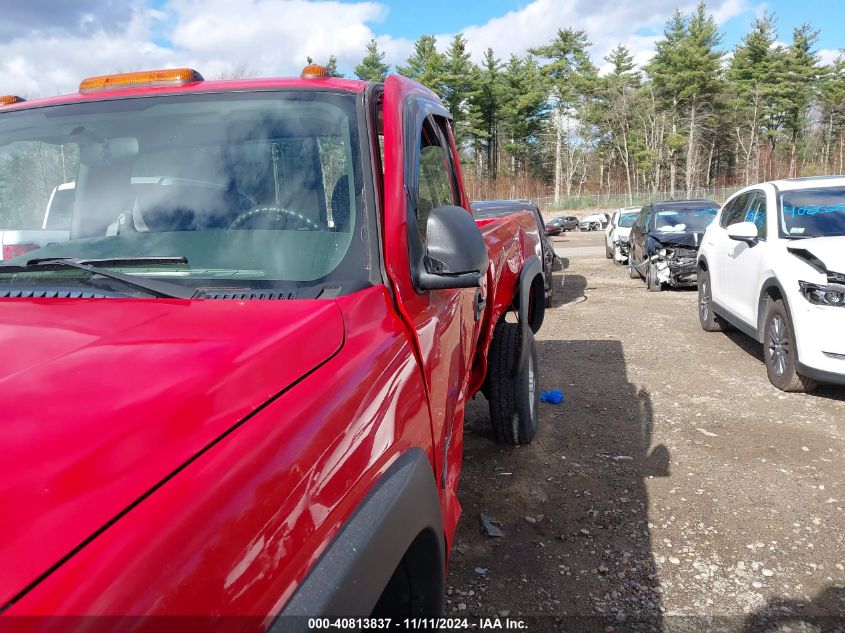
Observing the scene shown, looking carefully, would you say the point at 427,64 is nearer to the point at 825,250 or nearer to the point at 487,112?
the point at 487,112

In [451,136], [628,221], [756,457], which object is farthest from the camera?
[628,221]

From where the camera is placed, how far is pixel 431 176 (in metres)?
2.60

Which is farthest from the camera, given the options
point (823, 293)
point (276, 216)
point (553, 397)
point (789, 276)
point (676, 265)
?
point (676, 265)

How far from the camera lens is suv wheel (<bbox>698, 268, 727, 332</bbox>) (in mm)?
7621

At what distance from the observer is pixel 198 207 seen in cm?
192

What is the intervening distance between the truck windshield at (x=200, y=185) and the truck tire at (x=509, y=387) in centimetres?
249

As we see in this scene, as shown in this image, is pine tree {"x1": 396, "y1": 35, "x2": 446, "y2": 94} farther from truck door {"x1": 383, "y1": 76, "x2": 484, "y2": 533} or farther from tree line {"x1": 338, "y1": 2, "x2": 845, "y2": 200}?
truck door {"x1": 383, "y1": 76, "x2": 484, "y2": 533}

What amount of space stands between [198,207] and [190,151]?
22cm

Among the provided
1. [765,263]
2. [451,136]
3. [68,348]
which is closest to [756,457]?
[765,263]

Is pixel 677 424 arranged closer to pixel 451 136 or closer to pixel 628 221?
pixel 451 136

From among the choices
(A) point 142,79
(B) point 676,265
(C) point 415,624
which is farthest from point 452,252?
(B) point 676,265

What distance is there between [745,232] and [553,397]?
2.39 meters

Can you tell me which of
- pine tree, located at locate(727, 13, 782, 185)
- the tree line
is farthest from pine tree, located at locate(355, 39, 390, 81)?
pine tree, located at locate(727, 13, 782, 185)

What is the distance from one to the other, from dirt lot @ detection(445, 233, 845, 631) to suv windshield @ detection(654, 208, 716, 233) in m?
5.99
